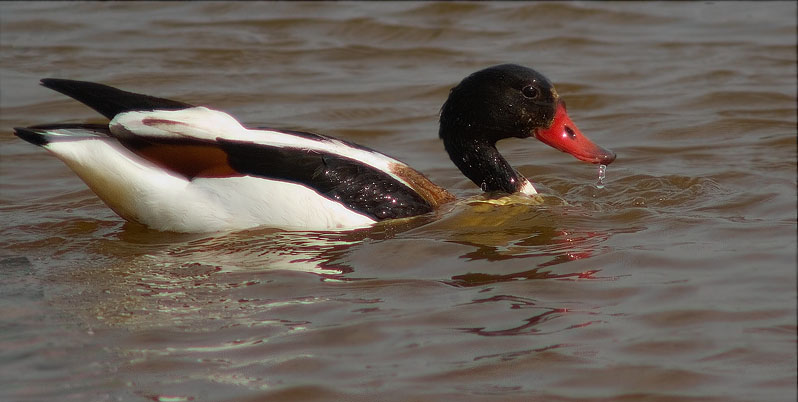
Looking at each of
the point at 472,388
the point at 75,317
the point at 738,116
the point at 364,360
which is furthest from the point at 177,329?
the point at 738,116

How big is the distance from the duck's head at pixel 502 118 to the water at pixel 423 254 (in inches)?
12.7

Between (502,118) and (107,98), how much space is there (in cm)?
266

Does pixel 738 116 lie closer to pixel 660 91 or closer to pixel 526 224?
pixel 660 91

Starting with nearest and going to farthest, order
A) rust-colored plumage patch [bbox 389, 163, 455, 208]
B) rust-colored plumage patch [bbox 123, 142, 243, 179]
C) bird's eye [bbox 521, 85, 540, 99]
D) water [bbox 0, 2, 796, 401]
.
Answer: water [bbox 0, 2, 796, 401]
rust-colored plumage patch [bbox 123, 142, 243, 179]
rust-colored plumage patch [bbox 389, 163, 455, 208]
bird's eye [bbox 521, 85, 540, 99]

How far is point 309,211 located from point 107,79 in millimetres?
5182

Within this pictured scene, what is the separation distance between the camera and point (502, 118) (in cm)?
838

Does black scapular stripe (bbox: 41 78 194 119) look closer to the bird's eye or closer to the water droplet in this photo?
the bird's eye

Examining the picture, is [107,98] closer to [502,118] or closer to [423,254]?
[423,254]

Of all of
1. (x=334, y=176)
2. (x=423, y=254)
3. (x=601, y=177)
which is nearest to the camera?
(x=423, y=254)

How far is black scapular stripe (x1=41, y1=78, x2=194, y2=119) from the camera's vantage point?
24.3 ft

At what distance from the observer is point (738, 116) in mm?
11492

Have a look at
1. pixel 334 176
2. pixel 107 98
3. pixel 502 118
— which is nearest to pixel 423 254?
pixel 334 176

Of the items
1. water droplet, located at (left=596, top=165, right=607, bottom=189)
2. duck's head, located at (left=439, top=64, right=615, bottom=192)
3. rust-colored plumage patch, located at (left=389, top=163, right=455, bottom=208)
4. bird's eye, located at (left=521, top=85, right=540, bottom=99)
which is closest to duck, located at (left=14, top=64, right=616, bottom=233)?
rust-colored plumage patch, located at (left=389, top=163, right=455, bottom=208)

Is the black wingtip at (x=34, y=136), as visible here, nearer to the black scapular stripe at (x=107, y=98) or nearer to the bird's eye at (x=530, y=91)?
the black scapular stripe at (x=107, y=98)
